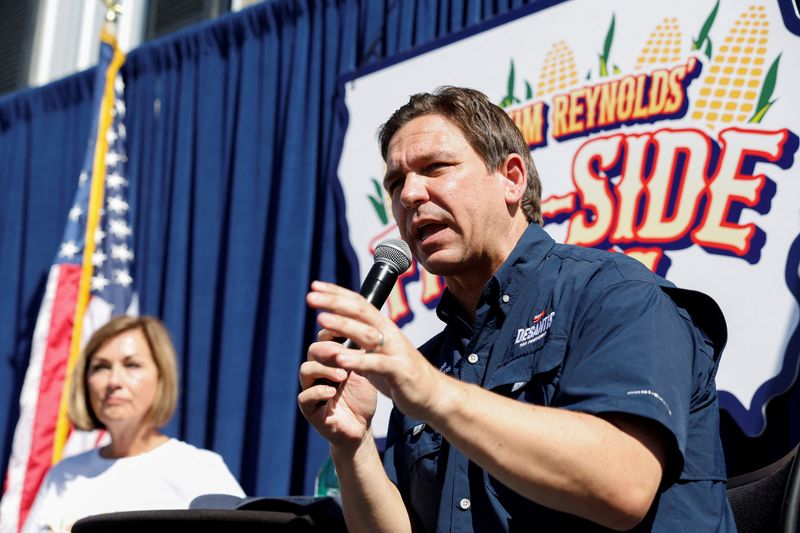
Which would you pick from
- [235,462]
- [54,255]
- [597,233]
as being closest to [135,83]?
[54,255]

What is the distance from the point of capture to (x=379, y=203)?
2895 millimetres

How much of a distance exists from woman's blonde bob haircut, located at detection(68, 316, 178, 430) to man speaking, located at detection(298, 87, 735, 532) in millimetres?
1384

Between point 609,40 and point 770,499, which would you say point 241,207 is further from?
point 770,499

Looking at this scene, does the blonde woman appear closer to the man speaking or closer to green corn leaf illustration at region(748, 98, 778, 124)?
the man speaking

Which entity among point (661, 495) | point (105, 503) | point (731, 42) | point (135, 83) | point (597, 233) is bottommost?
point (105, 503)

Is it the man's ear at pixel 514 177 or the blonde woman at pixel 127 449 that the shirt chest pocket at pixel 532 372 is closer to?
the man's ear at pixel 514 177

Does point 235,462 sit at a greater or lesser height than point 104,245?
lesser

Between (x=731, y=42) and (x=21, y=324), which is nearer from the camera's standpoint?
(x=731, y=42)

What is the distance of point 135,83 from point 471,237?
314cm

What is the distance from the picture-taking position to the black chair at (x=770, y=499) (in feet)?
4.02

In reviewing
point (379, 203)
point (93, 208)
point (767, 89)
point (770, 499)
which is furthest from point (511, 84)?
point (93, 208)

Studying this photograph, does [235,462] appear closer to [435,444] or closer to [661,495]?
[435,444]

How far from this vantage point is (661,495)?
120 centimetres

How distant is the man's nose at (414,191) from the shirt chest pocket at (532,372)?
0.30m
